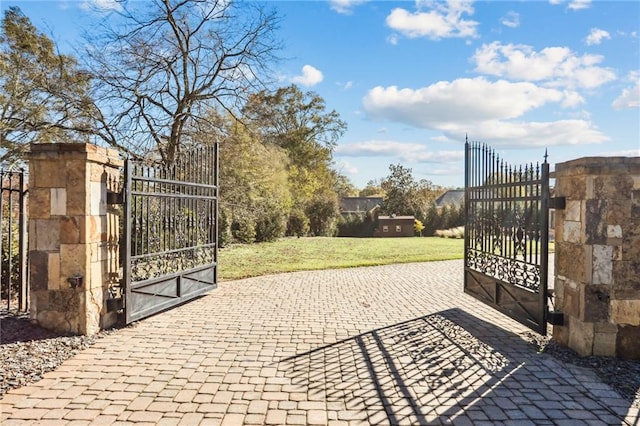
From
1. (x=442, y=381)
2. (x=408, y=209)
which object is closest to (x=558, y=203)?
(x=442, y=381)

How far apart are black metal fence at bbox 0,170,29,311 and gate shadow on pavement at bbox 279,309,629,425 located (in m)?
4.05

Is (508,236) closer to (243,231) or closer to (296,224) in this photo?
(243,231)

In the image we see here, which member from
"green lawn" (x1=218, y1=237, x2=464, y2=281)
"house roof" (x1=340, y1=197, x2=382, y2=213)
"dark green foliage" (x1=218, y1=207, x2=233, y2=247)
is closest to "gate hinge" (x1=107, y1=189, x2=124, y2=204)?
"green lawn" (x1=218, y1=237, x2=464, y2=281)

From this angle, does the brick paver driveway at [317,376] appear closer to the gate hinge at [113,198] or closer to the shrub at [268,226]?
the gate hinge at [113,198]

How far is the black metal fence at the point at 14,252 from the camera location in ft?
17.3

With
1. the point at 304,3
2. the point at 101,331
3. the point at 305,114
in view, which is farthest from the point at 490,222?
the point at 305,114

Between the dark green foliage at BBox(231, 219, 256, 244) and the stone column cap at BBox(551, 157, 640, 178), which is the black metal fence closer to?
the stone column cap at BBox(551, 157, 640, 178)

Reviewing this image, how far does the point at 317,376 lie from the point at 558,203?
11.5 ft

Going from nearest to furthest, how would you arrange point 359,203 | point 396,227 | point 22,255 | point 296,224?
point 22,255 < point 296,224 < point 396,227 < point 359,203

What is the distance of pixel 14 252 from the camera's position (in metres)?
6.27

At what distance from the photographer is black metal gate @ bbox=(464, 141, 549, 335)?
4816mm

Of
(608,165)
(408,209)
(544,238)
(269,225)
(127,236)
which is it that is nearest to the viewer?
(608,165)

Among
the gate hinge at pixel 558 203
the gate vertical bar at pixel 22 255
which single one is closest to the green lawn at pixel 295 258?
the gate vertical bar at pixel 22 255

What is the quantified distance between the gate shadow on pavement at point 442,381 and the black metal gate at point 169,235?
2616 millimetres
